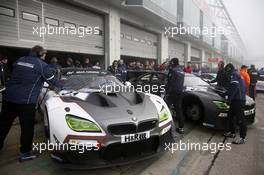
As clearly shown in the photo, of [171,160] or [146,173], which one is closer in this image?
[146,173]

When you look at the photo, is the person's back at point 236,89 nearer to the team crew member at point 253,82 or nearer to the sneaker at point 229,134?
the sneaker at point 229,134

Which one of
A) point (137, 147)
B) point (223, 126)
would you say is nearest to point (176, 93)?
point (223, 126)

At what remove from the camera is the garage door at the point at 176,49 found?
75.5 ft

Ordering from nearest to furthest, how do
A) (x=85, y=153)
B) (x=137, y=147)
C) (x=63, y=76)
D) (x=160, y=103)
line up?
(x=85, y=153) → (x=137, y=147) → (x=160, y=103) → (x=63, y=76)

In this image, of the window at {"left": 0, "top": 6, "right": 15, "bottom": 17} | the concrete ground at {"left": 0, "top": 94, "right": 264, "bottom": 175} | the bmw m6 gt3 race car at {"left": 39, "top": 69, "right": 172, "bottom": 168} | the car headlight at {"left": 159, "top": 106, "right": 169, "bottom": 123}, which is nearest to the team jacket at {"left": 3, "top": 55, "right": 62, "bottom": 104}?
the bmw m6 gt3 race car at {"left": 39, "top": 69, "right": 172, "bottom": 168}

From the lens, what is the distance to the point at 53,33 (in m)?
9.85

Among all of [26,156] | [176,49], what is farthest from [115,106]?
[176,49]

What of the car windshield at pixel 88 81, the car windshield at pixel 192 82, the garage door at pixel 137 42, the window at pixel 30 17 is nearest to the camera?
the car windshield at pixel 88 81

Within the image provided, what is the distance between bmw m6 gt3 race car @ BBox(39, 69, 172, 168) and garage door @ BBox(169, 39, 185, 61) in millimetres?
19671

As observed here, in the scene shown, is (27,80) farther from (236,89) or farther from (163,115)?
(236,89)

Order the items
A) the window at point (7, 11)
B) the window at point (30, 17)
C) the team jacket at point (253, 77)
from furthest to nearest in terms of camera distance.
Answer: the team jacket at point (253, 77) → the window at point (30, 17) → the window at point (7, 11)

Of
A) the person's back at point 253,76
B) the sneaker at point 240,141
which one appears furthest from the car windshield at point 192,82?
the person's back at point 253,76

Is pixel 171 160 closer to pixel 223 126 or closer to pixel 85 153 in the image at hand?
pixel 85 153

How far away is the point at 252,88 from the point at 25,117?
9.45 meters
